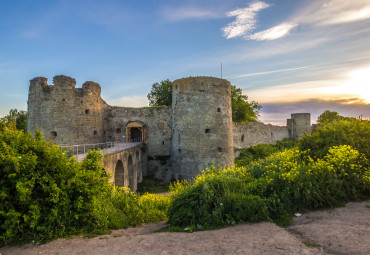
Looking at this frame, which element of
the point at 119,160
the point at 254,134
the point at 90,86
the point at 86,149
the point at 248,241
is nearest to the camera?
the point at 248,241

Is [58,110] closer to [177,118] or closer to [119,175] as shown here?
[119,175]

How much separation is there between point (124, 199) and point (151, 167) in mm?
13976

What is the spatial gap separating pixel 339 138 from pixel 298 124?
1122 inches

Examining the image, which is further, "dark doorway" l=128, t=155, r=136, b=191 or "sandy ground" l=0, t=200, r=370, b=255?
"dark doorway" l=128, t=155, r=136, b=191

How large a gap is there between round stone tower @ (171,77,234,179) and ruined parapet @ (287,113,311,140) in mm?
22115

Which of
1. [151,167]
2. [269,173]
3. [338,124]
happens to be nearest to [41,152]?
[269,173]

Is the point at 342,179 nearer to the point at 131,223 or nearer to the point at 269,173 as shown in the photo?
the point at 269,173

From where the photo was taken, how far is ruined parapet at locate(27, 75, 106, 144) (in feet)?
53.6

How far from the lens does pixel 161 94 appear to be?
31.5 metres

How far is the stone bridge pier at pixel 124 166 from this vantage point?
38.1ft

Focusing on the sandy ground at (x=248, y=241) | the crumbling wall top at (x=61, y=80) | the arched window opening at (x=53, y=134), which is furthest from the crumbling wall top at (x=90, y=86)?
the sandy ground at (x=248, y=241)

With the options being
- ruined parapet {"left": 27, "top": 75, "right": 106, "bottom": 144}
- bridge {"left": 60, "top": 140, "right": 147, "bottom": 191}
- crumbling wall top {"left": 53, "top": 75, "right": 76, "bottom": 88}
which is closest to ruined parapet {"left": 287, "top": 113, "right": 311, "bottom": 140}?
bridge {"left": 60, "top": 140, "right": 147, "bottom": 191}

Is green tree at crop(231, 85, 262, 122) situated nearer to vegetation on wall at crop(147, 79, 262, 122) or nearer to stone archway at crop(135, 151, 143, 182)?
vegetation on wall at crop(147, 79, 262, 122)

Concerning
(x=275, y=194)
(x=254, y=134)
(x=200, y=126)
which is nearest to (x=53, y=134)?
(x=200, y=126)
